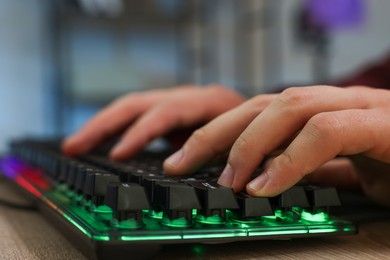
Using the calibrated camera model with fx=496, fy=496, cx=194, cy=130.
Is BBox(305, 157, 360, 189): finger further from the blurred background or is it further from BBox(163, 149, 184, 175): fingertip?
the blurred background

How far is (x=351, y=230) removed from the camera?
1.09 ft

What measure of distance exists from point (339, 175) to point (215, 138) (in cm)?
15

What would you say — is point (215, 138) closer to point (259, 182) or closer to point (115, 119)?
point (259, 182)

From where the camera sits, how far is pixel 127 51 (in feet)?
10.8

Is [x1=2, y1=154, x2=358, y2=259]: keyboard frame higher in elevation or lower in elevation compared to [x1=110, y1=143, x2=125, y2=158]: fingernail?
lower

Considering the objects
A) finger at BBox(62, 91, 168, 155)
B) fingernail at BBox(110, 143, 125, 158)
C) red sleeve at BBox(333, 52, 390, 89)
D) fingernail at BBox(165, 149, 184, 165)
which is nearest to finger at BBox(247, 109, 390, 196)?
fingernail at BBox(165, 149, 184, 165)

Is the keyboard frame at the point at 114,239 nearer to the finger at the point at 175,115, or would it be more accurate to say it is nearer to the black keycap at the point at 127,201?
the black keycap at the point at 127,201

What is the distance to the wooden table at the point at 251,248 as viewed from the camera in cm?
31

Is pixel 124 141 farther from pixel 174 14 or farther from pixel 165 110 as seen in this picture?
pixel 174 14

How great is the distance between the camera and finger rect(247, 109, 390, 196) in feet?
1.11

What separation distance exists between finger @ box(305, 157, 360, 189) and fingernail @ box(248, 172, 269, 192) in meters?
0.17

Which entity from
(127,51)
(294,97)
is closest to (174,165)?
(294,97)

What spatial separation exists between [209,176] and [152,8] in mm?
2441

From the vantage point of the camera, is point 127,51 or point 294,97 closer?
point 294,97
